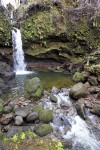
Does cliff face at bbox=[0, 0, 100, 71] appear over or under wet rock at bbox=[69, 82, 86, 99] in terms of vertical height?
over

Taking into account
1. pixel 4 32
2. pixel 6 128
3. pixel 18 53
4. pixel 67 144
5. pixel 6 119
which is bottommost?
pixel 67 144

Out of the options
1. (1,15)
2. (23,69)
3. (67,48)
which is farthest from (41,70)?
(1,15)

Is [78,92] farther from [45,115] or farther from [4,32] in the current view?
[4,32]

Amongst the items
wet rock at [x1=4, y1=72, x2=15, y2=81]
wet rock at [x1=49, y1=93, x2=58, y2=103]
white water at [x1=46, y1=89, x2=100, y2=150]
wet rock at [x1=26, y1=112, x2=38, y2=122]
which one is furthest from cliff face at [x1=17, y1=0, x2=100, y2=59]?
wet rock at [x1=26, y1=112, x2=38, y2=122]

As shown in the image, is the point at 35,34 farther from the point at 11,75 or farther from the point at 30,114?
the point at 30,114

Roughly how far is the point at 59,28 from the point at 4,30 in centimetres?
377

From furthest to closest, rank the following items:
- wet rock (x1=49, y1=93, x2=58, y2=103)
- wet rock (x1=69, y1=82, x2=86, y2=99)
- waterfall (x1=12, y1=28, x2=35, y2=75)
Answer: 1. waterfall (x1=12, y1=28, x2=35, y2=75)
2. wet rock (x1=69, y1=82, x2=86, y2=99)
3. wet rock (x1=49, y1=93, x2=58, y2=103)

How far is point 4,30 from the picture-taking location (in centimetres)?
1598

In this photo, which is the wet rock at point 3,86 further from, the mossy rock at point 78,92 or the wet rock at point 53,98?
the mossy rock at point 78,92

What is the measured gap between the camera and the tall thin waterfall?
16.6 metres

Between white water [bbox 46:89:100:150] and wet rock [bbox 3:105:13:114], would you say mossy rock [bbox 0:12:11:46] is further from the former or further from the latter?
white water [bbox 46:89:100:150]

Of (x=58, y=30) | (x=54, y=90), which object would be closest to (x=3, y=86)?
(x=54, y=90)

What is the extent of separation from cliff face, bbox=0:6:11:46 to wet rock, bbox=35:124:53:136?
9.33 metres

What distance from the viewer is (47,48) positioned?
54.4 feet
